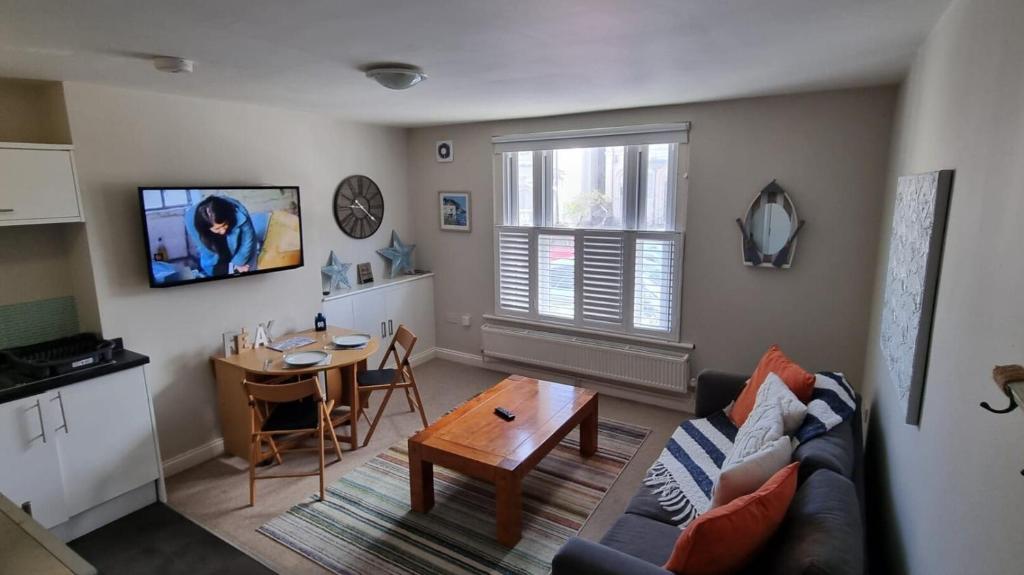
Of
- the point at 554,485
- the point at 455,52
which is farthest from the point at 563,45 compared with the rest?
the point at 554,485

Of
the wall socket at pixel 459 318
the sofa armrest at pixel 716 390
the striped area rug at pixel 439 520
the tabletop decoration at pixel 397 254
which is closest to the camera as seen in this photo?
the striped area rug at pixel 439 520

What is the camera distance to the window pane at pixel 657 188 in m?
4.00

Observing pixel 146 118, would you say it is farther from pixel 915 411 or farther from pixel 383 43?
pixel 915 411

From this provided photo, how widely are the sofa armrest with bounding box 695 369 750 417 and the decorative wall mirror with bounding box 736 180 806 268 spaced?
1.01 metres

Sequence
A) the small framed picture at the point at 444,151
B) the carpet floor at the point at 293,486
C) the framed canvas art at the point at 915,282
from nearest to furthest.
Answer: the framed canvas art at the point at 915,282, the carpet floor at the point at 293,486, the small framed picture at the point at 444,151

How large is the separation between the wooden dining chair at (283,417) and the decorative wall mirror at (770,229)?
9.95 feet

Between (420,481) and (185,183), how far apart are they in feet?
7.80

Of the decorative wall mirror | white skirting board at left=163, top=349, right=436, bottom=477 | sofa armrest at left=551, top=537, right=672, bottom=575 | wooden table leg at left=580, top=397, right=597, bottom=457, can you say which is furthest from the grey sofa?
white skirting board at left=163, top=349, right=436, bottom=477

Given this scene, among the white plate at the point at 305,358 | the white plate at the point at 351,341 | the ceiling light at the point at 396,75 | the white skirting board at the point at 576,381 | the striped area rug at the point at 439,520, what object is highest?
the ceiling light at the point at 396,75

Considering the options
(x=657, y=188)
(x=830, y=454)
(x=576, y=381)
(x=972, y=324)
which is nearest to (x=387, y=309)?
(x=576, y=381)

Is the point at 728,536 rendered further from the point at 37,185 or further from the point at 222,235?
the point at 37,185

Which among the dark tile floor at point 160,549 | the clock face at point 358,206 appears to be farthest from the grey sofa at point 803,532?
the clock face at point 358,206

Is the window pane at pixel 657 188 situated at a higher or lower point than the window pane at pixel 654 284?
higher

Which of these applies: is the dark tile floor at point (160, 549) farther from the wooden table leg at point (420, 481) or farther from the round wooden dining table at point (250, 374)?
the wooden table leg at point (420, 481)
